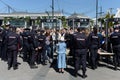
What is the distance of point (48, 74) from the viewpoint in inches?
520

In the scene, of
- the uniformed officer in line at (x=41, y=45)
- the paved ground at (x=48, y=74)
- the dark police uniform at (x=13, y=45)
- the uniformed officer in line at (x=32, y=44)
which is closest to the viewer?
the paved ground at (x=48, y=74)

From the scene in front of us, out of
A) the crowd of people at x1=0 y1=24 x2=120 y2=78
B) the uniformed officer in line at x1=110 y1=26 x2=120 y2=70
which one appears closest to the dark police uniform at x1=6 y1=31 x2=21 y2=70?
the crowd of people at x1=0 y1=24 x2=120 y2=78

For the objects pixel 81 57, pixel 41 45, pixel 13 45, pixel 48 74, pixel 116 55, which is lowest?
pixel 48 74

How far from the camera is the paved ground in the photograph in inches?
487

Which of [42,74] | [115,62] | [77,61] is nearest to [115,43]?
[115,62]

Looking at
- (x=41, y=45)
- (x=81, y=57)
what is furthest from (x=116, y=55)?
(x=41, y=45)

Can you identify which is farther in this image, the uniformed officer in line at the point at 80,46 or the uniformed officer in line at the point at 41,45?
the uniformed officer in line at the point at 41,45

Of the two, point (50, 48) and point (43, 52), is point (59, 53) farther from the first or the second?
point (50, 48)

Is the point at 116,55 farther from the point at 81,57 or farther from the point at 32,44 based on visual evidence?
the point at 32,44

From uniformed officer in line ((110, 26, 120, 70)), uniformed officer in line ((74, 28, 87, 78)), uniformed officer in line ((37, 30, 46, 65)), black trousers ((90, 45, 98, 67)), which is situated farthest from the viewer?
uniformed officer in line ((37, 30, 46, 65))

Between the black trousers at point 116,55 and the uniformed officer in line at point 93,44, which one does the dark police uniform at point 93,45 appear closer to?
the uniformed officer in line at point 93,44

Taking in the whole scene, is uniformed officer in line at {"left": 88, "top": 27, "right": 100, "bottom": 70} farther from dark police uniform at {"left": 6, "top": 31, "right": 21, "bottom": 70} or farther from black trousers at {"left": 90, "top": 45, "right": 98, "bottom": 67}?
dark police uniform at {"left": 6, "top": 31, "right": 21, "bottom": 70}

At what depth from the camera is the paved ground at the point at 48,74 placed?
40.6 feet

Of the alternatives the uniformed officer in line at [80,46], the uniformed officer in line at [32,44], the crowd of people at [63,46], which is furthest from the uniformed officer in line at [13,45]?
the uniformed officer in line at [80,46]
